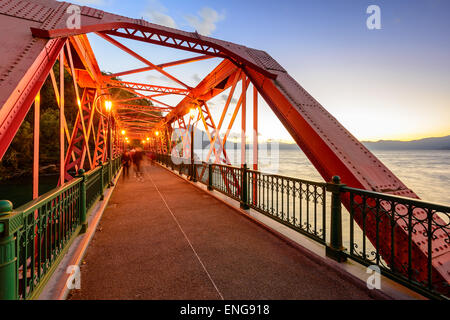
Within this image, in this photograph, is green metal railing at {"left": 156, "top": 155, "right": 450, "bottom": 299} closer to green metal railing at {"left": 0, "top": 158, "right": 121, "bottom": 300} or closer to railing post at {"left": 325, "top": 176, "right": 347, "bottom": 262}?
railing post at {"left": 325, "top": 176, "right": 347, "bottom": 262}

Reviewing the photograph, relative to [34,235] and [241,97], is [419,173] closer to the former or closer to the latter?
[241,97]

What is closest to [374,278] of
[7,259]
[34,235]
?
[7,259]

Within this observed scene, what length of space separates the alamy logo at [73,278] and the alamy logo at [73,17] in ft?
14.6

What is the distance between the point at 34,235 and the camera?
2311 mm

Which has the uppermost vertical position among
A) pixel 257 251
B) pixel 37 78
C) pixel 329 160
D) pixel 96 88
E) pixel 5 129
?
pixel 96 88

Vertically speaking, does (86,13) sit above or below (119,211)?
above

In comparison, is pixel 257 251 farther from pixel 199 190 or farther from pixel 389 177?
pixel 199 190

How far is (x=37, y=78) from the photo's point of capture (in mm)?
3479

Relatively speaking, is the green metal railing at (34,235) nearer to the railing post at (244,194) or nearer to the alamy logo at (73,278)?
the alamy logo at (73,278)

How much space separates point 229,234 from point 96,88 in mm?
8895

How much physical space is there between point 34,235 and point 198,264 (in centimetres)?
216

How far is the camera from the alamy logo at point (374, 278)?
8.76ft

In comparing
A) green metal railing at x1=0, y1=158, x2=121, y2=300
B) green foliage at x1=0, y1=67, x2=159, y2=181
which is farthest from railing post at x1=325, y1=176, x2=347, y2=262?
green foliage at x1=0, y1=67, x2=159, y2=181
